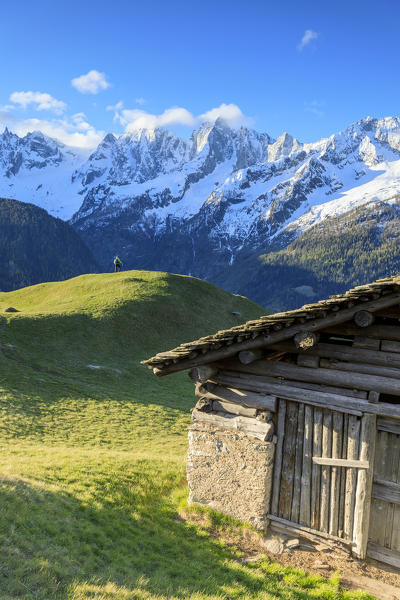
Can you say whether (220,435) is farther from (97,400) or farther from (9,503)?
(97,400)

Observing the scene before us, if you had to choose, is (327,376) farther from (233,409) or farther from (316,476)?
(233,409)

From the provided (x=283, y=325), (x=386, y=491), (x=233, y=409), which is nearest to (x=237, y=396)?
(x=233, y=409)

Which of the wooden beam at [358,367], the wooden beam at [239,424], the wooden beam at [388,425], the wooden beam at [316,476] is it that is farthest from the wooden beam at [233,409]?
the wooden beam at [388,425]

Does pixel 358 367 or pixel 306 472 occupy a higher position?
pixel 358 367

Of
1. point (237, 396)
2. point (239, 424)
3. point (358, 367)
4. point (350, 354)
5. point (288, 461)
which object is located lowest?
point (288, 461)

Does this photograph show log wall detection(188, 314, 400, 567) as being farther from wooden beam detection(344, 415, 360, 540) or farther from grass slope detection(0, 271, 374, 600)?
grass slope detection(0, 271, 374, 600)

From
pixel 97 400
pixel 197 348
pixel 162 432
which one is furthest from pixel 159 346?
pixel 197 348

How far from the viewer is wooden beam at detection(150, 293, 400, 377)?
9.73 metres

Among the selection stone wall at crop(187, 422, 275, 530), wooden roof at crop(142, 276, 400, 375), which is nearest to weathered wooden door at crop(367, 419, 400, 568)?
stone wall at crop(187, 422, 275, 530)

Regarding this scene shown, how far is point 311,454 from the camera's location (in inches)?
434

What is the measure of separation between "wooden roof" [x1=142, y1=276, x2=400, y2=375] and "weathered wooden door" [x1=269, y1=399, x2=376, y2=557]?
6.75 feet

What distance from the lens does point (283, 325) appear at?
10594mm

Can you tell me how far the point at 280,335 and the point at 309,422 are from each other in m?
2.48

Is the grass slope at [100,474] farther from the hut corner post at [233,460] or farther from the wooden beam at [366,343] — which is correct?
the wooden beam at [366,343]
